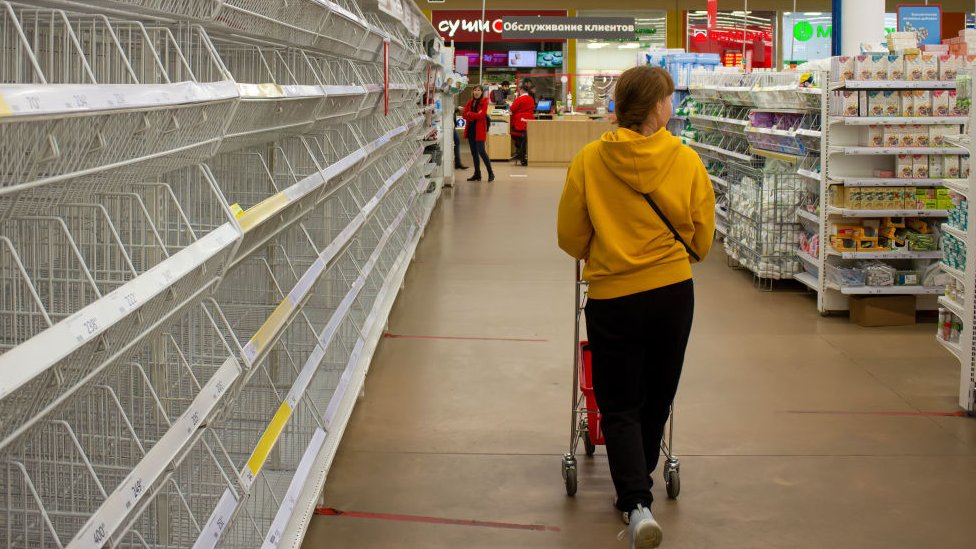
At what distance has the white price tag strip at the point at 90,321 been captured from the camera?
4.05 feet

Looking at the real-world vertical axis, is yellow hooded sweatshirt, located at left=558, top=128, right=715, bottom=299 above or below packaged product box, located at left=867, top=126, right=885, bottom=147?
below

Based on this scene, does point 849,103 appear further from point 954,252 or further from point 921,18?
point 921,18

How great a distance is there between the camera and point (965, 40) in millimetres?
7234

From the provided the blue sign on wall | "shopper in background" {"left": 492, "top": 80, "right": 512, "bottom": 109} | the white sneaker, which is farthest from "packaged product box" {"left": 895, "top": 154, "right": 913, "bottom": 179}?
"shopper in background" {"left": 492, "top": 80, "right": 512, "bottom": 109}

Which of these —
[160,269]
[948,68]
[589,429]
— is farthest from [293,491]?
[948,68]

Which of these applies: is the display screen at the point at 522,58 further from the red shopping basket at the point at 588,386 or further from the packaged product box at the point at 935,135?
the red shopping basket at the point at 588,386

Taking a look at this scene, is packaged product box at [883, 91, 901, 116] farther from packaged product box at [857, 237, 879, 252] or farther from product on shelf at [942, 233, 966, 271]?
product on shelf at [942, 233, 966, 271]

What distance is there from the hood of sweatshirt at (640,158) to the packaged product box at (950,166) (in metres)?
4.08

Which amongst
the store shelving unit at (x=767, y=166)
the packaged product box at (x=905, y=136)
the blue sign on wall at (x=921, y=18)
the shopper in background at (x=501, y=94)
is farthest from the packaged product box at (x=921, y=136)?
the shopper in background at (x=501, y=94)

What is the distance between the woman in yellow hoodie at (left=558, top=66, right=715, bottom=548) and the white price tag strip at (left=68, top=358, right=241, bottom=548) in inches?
58.2

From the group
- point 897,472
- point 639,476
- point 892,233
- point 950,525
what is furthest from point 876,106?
point 639,476

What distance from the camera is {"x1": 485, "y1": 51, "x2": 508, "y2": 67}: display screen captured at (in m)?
27.6

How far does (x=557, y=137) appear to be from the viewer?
21.0 metres

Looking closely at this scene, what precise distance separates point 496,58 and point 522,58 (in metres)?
0.70
